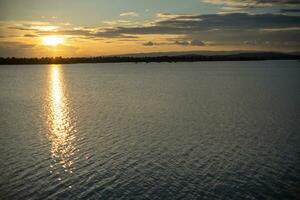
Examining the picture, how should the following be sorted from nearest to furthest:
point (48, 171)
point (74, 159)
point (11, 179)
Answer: point (11, 179) < point (48, 171) < point (74, 159)

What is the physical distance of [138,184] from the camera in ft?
76.5

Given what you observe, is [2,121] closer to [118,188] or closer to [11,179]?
[11,179]

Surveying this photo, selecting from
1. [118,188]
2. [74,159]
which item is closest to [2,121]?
[74,159]

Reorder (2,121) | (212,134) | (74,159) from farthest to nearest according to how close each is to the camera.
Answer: (2,121) → (212,134) → (74,159)

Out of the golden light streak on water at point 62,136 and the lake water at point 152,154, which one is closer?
the lake water at point 152,154

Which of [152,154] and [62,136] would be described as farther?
[62,136]

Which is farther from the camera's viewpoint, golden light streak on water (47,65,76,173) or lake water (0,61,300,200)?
golden light streak on water (47,65,76,173)

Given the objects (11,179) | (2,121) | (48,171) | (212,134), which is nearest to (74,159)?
(48,171)

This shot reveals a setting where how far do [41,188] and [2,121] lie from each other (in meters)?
27.5

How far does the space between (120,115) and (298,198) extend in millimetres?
33250

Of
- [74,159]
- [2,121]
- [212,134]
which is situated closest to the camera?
[74,159]

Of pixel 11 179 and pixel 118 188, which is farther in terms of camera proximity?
pixel 11 179

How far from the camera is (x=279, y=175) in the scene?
2480 cm

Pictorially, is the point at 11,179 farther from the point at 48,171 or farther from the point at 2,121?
the point at 2,121
